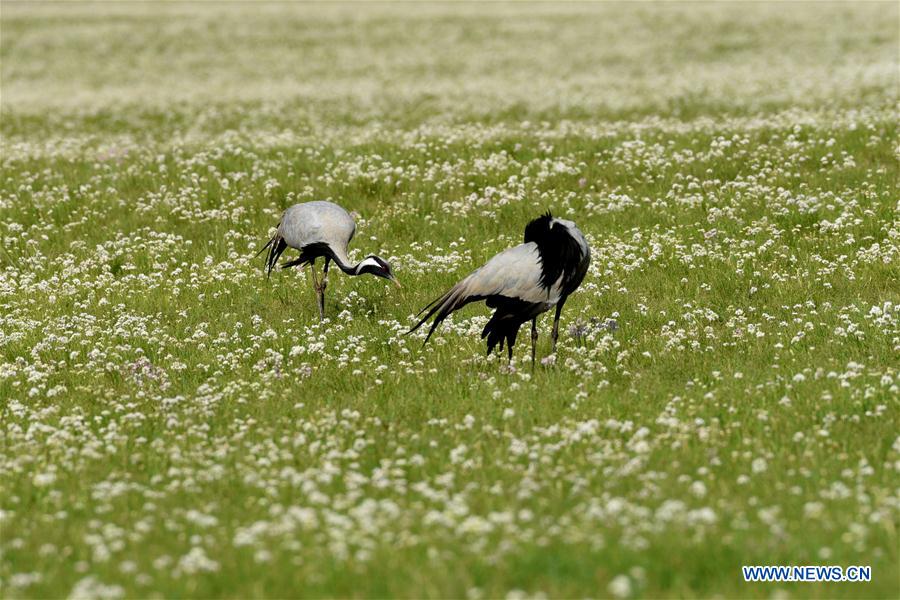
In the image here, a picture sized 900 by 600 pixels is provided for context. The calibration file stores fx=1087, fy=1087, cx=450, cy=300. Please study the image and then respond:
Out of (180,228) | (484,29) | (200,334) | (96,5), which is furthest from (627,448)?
(96,5)

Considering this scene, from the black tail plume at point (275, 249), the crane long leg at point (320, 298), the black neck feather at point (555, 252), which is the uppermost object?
the black neck feather at point (555, 252)

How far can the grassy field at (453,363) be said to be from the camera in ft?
21.5

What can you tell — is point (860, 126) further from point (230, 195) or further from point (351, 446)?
point (351, 446)

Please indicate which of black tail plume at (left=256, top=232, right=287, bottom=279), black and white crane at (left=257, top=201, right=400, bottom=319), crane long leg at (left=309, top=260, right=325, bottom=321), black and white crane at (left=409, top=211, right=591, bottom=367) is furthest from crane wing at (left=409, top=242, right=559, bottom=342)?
black tail plume at (left=256, top=232, right=287, bottom=279)

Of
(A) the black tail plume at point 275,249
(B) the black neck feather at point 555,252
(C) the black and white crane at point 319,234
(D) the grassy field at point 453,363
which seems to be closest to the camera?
(D) the grassy field at point 453,363

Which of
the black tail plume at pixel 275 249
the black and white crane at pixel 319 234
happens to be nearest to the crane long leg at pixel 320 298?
the black and white crane at pixel 319 234

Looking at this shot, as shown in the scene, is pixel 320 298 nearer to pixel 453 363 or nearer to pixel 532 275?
pixel 453 363

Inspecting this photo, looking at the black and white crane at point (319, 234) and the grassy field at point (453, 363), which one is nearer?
the grassy field at point (453, 363)

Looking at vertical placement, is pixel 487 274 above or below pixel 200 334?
above

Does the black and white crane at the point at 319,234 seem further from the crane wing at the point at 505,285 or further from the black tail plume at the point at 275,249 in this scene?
the crane wing at the point at 505,285

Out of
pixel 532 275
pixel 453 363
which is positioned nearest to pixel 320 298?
pixel 453 363

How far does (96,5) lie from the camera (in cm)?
6200

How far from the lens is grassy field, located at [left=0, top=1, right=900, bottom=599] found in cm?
656

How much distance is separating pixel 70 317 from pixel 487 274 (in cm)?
572
